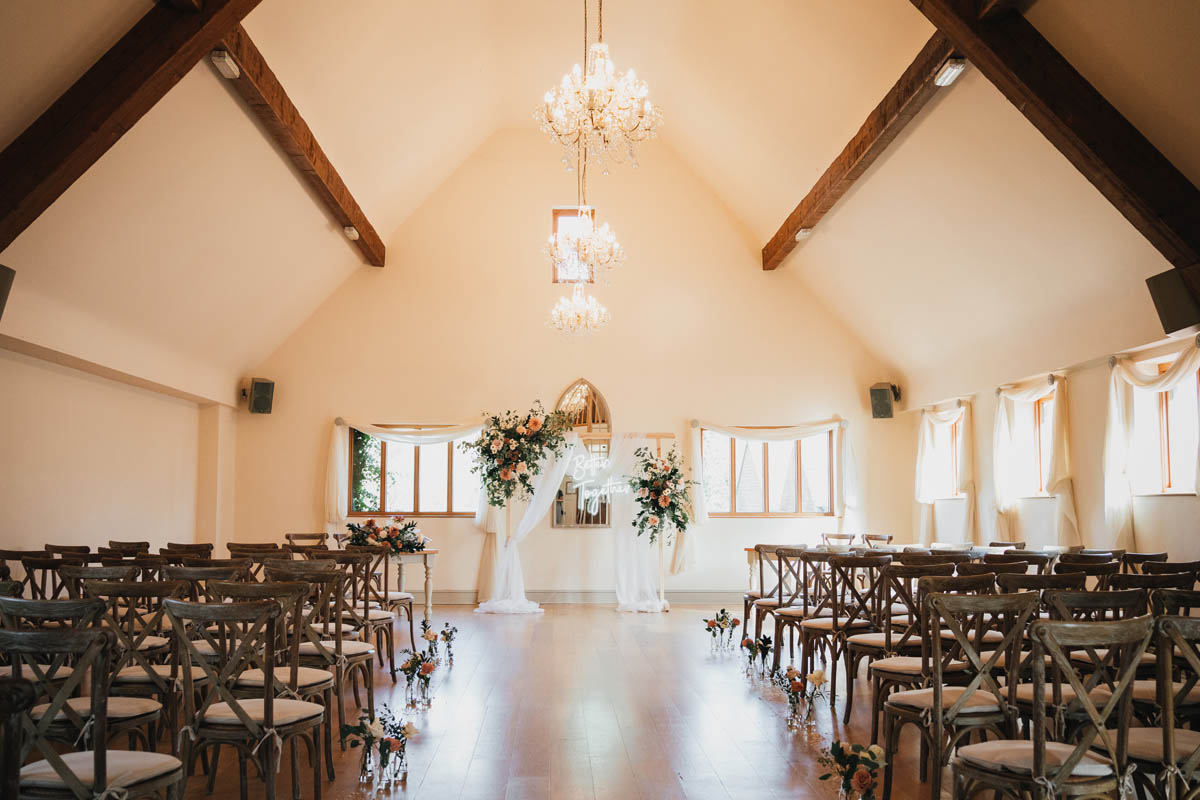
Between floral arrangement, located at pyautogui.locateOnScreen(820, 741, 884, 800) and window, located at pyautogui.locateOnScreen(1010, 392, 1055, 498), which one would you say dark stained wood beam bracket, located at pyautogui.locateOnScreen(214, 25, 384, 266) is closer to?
floral arrangement, located at pyautogui.locateOnScreen(820, 741, 884, 800)

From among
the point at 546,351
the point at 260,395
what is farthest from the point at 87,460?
the point at 546,351

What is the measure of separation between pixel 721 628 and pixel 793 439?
5.19m

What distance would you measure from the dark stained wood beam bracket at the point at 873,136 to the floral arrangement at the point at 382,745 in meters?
6.00

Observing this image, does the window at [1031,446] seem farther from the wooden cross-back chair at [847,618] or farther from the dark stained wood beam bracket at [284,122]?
the dark stained wood beam bracket at [284,122]

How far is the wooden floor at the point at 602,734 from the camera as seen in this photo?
4426 mm

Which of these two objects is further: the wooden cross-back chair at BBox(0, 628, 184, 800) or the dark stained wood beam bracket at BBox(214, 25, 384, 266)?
the dark stained wood beam bracket at BBox(214, 25, 384, 266)

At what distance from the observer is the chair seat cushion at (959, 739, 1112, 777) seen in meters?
3.11

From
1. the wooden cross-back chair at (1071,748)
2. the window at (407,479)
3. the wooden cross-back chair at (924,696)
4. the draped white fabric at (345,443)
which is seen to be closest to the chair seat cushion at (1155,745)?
the wooden cross-back chair at (1071,748)

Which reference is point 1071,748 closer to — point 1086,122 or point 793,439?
point 1086,122

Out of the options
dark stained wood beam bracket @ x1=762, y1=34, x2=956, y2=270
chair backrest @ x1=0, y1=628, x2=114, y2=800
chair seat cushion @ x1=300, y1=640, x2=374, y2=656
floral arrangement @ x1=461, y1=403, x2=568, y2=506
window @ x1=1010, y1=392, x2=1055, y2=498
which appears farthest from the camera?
floral arrangement @ x1=461, y1=403, x2=568, y2=506

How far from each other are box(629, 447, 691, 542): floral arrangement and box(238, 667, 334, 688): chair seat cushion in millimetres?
6723

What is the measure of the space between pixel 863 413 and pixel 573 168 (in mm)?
5200

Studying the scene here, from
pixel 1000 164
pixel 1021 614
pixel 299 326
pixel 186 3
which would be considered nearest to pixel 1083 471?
pixel 1000 164

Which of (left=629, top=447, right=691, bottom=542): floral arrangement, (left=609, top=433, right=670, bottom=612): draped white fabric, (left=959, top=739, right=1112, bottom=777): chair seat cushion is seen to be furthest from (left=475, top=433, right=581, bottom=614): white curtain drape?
(left=959, top=739, right=1112, bottom=777): chair seat cushion
